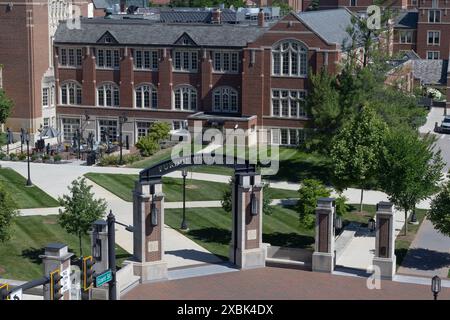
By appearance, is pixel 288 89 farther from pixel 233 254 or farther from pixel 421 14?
pixel 421 14

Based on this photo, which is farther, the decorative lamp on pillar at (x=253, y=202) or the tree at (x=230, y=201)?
the tree at (x=230, y=201)

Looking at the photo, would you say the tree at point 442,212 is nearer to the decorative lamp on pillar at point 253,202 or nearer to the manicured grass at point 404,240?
the manicured grass at point 404,240

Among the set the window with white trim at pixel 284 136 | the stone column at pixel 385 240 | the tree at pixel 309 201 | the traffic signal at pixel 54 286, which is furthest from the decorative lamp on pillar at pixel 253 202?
the window with white trim at pixel 284 136

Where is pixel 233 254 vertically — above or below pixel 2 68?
below

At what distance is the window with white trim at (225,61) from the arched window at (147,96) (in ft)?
19.5

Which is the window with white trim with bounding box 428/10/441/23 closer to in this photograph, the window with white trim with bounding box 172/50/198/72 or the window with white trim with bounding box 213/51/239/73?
the window with white trim with bounding box 213/51/239/73

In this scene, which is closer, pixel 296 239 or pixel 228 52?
pixel 296 239

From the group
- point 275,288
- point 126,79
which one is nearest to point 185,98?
point 126,79

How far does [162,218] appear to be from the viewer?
35906mm

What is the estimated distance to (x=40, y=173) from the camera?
5756 cm

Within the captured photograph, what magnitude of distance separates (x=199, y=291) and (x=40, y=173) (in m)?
26.0

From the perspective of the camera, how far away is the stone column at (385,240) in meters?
36.6
